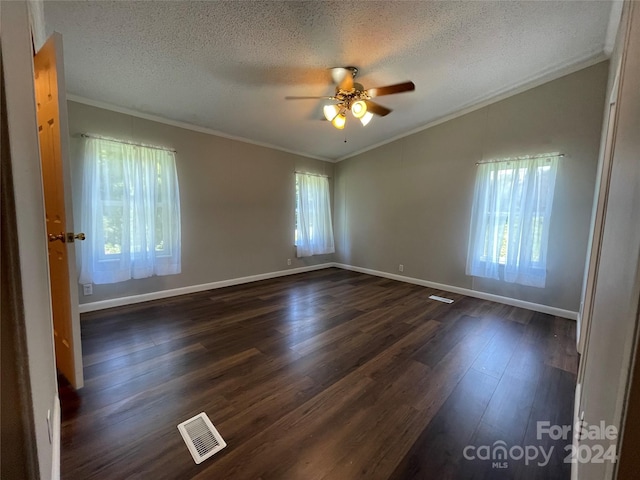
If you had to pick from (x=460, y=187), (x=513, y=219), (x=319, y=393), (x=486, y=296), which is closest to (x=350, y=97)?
(x=460, y=187)

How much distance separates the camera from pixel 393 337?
2.49 meters

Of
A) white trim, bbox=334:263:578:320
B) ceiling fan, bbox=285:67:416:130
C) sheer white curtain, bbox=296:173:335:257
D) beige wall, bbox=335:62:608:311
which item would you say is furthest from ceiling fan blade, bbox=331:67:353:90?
white trim, bbox=334:263:578:320

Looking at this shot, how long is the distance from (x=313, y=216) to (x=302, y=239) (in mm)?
540

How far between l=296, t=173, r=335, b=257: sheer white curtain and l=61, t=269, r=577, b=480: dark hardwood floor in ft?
7.31

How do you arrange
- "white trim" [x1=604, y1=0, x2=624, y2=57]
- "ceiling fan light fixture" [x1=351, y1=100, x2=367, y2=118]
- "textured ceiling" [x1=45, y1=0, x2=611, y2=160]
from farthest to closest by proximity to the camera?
1. "ceiling fan light fixture" [x1=351, y1=100, x2=367, y2=118]
2. "white trim" [x1=604, y1=0, x2=624, y2=57]
3. "textured ceiling" [x1=45, y1=0, x2=611, y2=160]

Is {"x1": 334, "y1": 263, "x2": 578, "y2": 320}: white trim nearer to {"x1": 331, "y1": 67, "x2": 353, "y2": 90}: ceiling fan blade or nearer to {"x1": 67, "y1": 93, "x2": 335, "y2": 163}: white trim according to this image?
{"x1": 67, "y1": 93, "x2": 335, "y2": 163}: white trim

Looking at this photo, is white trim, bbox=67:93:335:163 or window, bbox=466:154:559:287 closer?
white trim, bbox=67:93:335:163

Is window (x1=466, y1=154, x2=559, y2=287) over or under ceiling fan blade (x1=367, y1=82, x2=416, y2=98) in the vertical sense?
under

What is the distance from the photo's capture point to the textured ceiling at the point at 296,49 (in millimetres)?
1916

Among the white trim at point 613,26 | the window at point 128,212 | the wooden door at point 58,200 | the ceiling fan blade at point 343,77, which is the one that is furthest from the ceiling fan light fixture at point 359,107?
the window at point 128,212

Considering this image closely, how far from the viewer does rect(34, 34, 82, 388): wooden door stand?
1510 millimetres

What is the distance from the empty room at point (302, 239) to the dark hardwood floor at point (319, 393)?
2 centimetres

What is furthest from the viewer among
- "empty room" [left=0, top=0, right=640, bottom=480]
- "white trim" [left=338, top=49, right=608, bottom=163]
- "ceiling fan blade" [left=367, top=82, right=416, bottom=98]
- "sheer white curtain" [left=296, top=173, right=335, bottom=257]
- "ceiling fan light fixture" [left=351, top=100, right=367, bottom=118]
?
"sheer white curtain" [left=296, top=173, right=335, bottom=257]

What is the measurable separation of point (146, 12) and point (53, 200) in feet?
4.75
